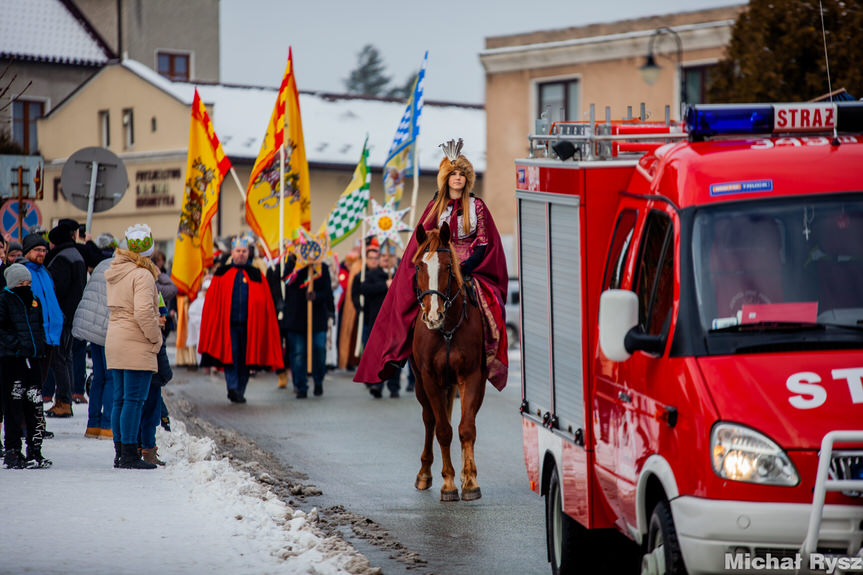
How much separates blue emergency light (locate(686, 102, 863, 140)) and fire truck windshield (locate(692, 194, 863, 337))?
0.76m

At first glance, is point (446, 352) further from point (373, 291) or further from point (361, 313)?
point (361, 313)

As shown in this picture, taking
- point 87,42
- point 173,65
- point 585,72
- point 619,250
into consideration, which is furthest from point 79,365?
point 173,65

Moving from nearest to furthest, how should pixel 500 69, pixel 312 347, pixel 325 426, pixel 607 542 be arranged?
1. pixel 607 542
2. pixel 325 426
3. pixel 312 347
4. pixel 500 69

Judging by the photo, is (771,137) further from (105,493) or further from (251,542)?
(105,493)

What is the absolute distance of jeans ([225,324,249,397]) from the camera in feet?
64.1

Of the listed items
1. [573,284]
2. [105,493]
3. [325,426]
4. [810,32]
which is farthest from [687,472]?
[810,32]

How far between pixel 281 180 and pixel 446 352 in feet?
37.2

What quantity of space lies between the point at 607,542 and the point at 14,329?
568 cm

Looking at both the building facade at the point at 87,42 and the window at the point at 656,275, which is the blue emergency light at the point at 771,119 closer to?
the window at the point at 656,275

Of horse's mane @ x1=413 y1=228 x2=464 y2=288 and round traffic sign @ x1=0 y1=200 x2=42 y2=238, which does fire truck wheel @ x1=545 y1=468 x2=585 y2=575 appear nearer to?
horse's mane @ x1=413 y1=228 x2=464 y2=288

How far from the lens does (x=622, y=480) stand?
22.3 feet

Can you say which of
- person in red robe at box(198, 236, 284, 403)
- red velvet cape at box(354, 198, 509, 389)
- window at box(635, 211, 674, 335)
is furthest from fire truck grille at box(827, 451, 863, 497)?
person in red robe at box(198, 236, 284, 403)

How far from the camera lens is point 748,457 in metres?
5.70

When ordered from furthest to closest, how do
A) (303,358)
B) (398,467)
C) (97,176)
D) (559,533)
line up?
(303,358) → (97,176) → (398,467) → (559,533)
